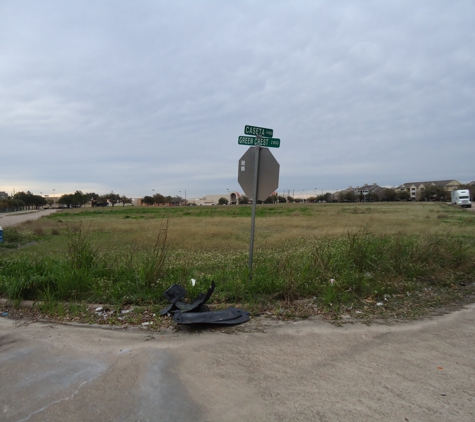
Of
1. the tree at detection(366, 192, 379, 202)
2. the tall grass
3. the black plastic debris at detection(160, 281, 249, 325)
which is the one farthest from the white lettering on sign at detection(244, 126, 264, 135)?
the tree at detection(366, 192, 379, 202)

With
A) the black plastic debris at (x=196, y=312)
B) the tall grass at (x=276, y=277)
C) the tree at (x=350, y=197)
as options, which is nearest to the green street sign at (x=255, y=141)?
the tall grass at (x=276, y=277)

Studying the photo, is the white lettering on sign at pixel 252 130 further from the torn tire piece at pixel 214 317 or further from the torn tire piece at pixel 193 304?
the torn tire piece at pixel 214 317

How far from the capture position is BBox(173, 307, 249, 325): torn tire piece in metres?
4.58

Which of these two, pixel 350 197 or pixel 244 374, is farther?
pixel 350 197

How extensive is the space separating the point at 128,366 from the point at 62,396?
65 cm

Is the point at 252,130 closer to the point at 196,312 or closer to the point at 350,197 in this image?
the point at 196,312

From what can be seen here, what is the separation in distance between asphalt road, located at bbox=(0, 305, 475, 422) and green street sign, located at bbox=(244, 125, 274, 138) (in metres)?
3.58

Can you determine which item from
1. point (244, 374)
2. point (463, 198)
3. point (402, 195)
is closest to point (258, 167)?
point (244, 374)

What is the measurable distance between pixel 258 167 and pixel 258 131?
68 cm

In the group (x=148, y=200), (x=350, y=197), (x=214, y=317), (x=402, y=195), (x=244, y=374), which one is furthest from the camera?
(x=148, y=200)

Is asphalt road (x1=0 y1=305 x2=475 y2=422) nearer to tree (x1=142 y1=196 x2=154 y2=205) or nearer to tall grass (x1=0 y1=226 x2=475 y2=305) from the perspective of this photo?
tall grass (x1=0 y1=226 x2=475 y2=305)

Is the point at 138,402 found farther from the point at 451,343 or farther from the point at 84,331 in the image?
the point at 451,343

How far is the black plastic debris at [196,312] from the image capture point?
15.2 feet

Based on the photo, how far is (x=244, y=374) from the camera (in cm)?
333
